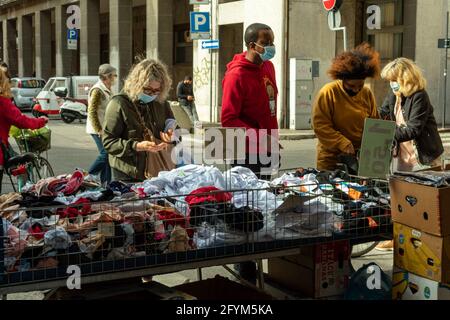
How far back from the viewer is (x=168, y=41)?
28.5 metres

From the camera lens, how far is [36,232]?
11.0ft

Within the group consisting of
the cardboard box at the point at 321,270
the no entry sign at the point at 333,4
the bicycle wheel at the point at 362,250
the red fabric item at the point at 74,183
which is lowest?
the bicycle wheel at the point at 362,250

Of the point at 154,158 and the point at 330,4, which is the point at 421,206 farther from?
the point at 330,4

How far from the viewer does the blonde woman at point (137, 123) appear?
5.25 metres

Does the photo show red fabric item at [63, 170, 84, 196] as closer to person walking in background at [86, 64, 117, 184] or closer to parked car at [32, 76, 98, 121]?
person walking in background at [86, 64, 117, 184]

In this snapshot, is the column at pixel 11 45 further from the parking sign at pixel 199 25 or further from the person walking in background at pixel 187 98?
the parking sign at pixel 199 25

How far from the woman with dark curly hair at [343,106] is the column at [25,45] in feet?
150

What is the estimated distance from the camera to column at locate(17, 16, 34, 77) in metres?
48.6

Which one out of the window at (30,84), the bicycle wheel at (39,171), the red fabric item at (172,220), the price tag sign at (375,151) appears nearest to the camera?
the red fabric item at (172,220)

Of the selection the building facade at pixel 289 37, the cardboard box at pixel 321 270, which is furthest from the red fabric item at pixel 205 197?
the building facade at pixel 289 37

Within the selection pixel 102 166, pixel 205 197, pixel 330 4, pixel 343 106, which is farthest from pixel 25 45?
pixel 205 197

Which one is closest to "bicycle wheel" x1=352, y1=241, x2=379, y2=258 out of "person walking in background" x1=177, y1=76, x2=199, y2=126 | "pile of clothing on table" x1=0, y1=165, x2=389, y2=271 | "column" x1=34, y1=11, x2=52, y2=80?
"pile of clothing on table" x1=0, y1=165, x2=389, y2=271

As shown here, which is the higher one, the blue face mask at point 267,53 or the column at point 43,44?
the column at point 43,44

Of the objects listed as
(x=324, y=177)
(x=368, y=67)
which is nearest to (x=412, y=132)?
(x=368, y=67)
